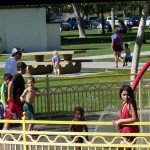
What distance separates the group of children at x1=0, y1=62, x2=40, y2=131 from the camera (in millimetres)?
14352

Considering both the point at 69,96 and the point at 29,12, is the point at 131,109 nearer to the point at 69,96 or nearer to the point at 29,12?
the point at 69,96

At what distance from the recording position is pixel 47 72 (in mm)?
30438

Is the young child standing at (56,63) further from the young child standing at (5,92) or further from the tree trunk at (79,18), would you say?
the tree trunk at (79,18)

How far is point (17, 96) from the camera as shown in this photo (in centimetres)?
1475

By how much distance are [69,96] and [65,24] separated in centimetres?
7286

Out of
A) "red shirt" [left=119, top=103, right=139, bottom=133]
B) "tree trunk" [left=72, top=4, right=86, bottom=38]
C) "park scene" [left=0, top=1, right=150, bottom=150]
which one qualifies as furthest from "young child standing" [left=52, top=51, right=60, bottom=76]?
"tree trunk" [left=72, top=4, right=86, bottom=38]

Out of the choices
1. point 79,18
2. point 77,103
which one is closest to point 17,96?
point 77,103

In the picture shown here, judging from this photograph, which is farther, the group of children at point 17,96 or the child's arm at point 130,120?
the group of children at point 17,96

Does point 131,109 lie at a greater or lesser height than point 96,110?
greater

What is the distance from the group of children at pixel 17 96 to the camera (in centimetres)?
1435

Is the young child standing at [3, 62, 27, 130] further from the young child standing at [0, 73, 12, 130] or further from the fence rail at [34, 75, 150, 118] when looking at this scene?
the fence rail at [34, 75, 150, 118]

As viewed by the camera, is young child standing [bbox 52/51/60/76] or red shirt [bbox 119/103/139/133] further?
young child standing [bbox 52/51/60/76]

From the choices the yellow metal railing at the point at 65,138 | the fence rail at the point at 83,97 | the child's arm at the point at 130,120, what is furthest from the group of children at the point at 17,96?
the child's arm at the point at 130,120

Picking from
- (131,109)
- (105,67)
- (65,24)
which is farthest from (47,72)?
(65,24)
